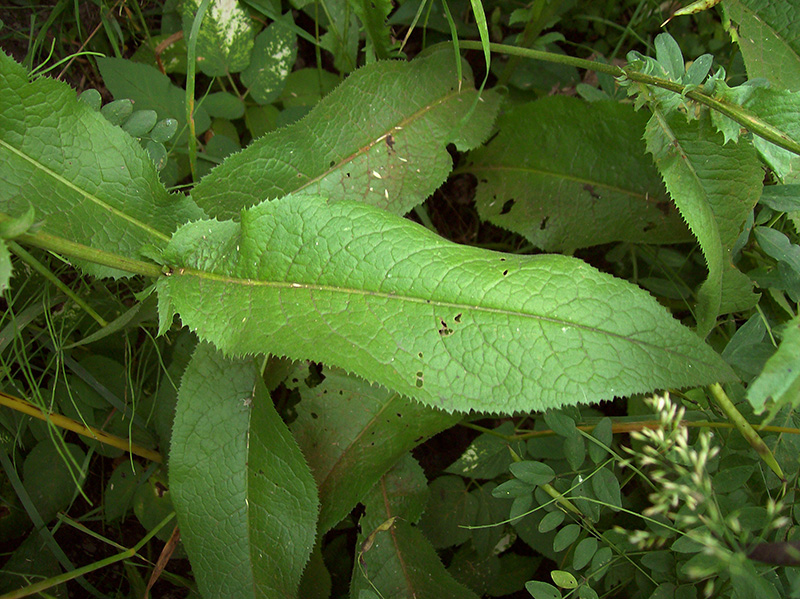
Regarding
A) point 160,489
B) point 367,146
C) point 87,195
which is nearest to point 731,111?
point 367,146

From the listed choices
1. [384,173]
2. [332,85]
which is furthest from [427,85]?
[332,85]

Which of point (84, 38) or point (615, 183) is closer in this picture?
point (615, 183)

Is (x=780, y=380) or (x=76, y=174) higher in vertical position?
(x=76, y=174)

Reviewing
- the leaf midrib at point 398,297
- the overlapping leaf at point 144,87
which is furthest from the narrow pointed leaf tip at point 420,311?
the overlapping leaf at point 144,87

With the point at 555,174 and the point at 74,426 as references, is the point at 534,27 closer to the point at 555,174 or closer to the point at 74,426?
the point at 555,174

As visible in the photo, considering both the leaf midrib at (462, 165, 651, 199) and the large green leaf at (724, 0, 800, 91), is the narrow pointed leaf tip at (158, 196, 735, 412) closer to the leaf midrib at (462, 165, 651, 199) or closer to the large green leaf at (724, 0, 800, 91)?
the leaf midrib at (462, 165, 651, 199)

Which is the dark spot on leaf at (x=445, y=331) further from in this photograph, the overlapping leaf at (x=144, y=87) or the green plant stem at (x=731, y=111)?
the overlapping leaf at (x=144, y=87)

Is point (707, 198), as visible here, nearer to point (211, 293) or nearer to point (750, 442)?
point (750, 442)
